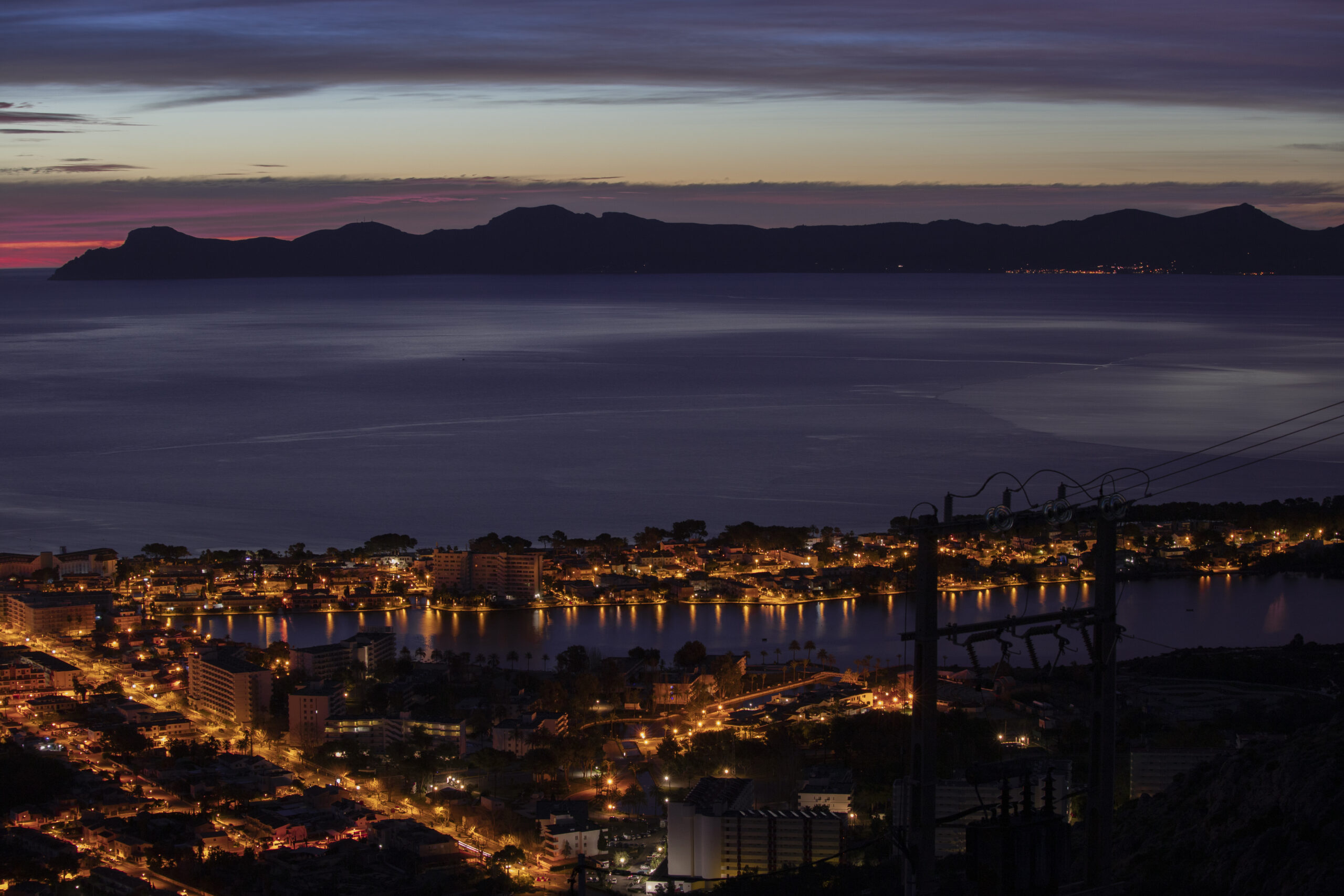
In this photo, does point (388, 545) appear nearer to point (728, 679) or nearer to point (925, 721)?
point (728, 679)

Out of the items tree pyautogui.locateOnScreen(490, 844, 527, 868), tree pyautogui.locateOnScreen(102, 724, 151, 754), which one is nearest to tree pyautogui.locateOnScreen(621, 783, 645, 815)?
tree pyautogui.locateOnScreen(490, 844, 527, 868)

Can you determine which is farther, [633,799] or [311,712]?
[311,712]

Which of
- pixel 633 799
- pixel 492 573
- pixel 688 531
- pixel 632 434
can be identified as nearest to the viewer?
→ pixel 633 799

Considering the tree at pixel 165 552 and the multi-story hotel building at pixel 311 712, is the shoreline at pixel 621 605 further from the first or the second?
the multi-story hotel building at pixel 311 712

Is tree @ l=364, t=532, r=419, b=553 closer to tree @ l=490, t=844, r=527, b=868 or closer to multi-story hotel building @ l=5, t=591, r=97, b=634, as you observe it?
multi-story hotel building @ l=5, t=591, r=97, b=634

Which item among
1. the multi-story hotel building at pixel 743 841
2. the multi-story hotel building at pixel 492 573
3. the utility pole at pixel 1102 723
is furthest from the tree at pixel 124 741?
the utility pole at pixel 1102 723

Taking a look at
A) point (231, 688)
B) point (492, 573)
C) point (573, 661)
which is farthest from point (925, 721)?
point (492, 573)

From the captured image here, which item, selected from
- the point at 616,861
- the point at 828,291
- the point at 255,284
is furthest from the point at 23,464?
the point at 255,284
